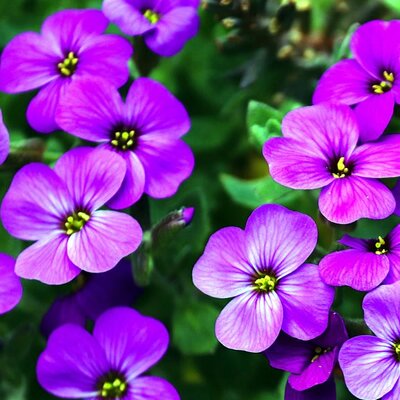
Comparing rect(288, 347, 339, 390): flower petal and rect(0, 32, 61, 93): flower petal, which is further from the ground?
rect(0, 32, 61, 93): flower petal

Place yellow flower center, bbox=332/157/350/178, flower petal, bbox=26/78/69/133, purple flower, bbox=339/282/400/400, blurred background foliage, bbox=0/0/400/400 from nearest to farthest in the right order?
purple flower, bbox=339/282/400/400
yellow flower center, bbox=332/157/350/178
flower petal, bbox=26/78/69/133
blurred background foliage, bbox=0/0/400/400

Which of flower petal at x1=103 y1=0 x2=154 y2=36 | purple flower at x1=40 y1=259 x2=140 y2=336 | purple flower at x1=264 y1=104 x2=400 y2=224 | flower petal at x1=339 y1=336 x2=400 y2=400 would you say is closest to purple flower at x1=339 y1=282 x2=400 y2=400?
flower petal at x1=339 y1=336 x2=400 y2=400

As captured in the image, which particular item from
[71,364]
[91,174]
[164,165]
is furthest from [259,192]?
[71,364]

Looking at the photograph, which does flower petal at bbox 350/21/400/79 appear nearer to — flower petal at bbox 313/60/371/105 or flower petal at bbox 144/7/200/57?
flower petal at bbox 313/60/371/105

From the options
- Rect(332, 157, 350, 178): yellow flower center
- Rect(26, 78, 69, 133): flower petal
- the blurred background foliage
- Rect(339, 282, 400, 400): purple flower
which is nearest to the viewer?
Rect(339, 282, 400, 400): purple flower

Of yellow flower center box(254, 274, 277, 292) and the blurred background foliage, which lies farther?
the blurred background foliage

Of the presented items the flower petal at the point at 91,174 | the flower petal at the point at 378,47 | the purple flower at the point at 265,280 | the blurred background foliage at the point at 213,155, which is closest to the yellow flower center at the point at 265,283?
the purple flower at the point at 265,280

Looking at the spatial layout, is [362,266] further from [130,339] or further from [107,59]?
[107,59]
